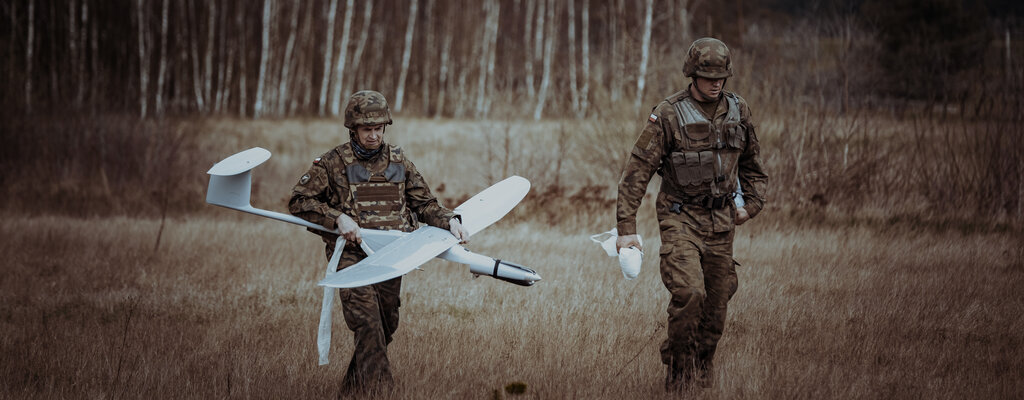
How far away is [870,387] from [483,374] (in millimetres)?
2411

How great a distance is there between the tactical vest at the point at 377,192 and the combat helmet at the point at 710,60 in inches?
68.5

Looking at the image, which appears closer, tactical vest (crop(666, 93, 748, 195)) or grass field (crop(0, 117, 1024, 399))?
tactical vest (crop(666, 93, 748, 195))

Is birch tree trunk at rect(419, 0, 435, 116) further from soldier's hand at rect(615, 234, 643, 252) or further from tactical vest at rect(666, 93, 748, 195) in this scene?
soldier's hand at rect(615, 234, 643, 252)

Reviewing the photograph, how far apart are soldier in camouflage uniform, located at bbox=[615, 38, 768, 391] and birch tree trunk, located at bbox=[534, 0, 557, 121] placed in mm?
23428

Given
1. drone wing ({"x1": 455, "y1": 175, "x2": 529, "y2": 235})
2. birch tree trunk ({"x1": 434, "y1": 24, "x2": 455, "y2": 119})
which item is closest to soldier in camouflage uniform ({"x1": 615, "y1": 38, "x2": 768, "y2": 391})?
drone wing ({"x1": 455, "y1": 175, "x2": 529, "y2": 235})

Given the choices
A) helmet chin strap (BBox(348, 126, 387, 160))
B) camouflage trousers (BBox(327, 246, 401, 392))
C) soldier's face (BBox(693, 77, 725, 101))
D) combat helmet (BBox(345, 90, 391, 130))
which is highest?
soldier's face (BBox(693, 77, 725, 101))

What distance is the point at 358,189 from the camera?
15.2 feet

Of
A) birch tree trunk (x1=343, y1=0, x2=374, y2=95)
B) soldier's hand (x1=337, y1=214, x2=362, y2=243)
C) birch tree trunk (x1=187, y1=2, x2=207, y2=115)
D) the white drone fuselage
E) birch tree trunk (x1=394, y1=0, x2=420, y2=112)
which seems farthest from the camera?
birch tree trunk (x1=394, y1=0, x2=420, y2=112)

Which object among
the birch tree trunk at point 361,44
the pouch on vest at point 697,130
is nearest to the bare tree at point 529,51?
the birch tree trunk at point 361,44

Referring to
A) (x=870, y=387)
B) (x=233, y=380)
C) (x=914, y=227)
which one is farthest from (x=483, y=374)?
(x=914, y=227)

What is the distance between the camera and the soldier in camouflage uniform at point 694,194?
4.78 meters

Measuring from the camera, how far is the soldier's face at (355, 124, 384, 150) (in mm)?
4582

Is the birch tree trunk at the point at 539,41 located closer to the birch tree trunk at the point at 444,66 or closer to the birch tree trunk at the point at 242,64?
the birch tree trunk at the point at 444,66

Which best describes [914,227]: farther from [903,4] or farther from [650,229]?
[903,4]
